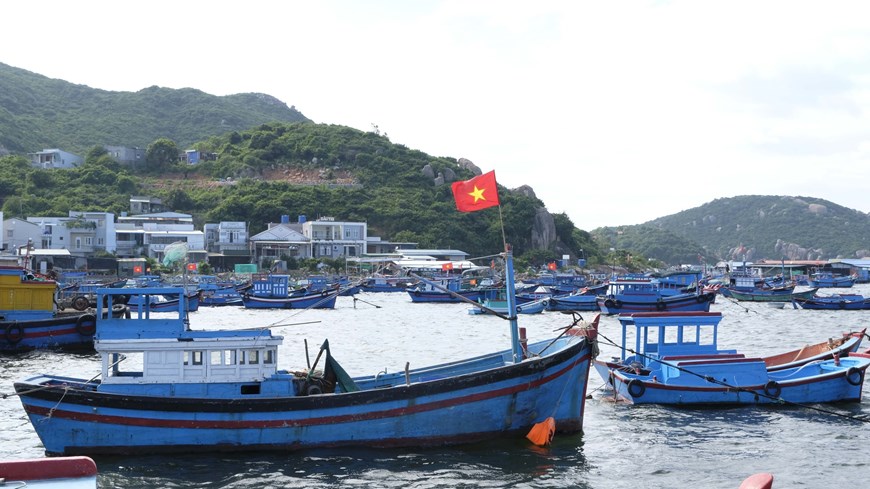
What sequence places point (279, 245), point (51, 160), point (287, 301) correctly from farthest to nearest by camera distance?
point (51, 160) → point (279, 245) → point (287, 301)

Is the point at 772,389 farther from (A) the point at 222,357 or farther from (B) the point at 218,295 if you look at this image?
(B) the point at 218,295

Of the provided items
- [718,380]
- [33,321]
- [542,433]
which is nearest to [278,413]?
[542,433]

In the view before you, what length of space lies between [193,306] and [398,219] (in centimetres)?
6780

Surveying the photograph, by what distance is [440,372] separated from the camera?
2120 cm

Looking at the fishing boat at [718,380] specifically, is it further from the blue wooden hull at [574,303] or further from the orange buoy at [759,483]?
the blue wooden hull at [574,303]

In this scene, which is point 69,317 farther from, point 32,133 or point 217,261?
point 32,133

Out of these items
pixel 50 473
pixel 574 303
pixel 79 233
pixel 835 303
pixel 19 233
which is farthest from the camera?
pixel 79 233

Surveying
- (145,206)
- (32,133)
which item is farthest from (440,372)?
(32,133)

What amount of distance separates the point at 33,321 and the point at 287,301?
29820mm

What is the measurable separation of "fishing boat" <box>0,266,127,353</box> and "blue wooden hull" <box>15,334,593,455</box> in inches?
734

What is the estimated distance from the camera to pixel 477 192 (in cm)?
1984

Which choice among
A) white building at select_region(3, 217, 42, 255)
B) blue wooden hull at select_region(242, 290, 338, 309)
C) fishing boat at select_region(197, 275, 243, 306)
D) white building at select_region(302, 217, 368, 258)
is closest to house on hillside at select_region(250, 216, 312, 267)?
white building at select_region(302, 217, 368, 258)

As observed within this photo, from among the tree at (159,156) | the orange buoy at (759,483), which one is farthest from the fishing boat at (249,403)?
the tree at (159,156)

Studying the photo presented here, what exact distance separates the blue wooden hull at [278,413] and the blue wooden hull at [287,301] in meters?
44.8
